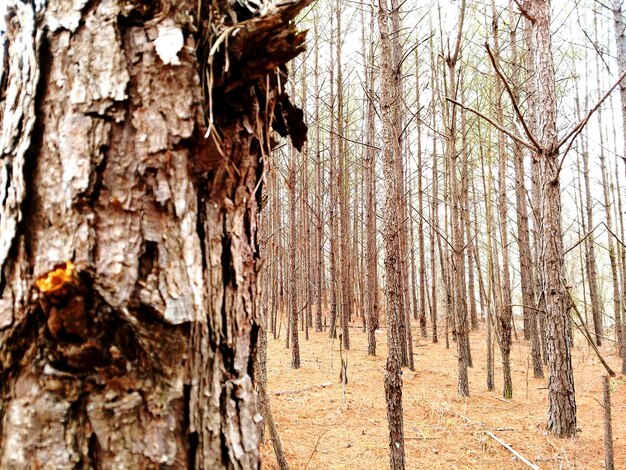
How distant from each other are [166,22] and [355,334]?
42.0 ft

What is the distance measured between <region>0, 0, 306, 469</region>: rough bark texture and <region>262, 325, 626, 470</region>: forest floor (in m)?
3.21

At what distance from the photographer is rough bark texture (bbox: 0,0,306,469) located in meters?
0.67

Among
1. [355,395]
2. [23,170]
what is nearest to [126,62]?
[23,170]

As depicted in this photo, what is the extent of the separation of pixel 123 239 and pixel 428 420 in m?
5.74

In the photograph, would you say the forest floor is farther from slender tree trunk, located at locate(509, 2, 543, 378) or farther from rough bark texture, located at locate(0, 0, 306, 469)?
rough bark texture, located at locate(0, 0, 306, 469)

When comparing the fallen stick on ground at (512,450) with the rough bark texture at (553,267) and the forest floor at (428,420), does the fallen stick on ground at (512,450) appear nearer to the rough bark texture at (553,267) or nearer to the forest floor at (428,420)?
the forest floor at (428,420)

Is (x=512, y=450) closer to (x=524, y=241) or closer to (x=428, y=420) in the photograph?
(x=428, y=420)

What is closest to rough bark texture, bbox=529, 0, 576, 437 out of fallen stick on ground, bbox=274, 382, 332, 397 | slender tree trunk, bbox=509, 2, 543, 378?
slender tree trunk, bbox=509, 2, 543, 378

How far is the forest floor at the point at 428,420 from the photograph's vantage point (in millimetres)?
4211

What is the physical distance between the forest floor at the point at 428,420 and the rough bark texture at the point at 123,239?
3.21m

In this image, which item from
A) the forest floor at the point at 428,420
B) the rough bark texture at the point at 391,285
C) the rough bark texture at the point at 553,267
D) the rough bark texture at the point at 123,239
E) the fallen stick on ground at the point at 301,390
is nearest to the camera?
the rough bark texture at the point at 123,239

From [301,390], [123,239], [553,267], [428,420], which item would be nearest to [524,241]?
[553,267]

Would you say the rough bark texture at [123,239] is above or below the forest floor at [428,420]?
above

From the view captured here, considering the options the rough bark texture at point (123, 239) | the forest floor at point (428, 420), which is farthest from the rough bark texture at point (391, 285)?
the rough bark texture at point (123, 239)
